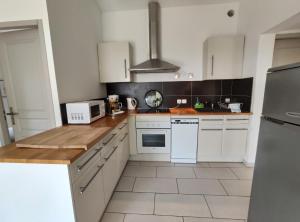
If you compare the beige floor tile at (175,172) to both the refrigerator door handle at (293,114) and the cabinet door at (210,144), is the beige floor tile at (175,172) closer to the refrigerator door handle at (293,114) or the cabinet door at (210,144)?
the cabinet door at (210,144)

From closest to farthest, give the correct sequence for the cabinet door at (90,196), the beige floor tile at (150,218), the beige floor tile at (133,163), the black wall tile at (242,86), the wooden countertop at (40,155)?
the wooden countertop at (40,155) → the cabinet door at (90,196) → the beige floor tile at (150,218) → the black wall tile at (242,86) → the beige floor tile at (133,163)

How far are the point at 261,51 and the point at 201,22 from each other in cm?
122

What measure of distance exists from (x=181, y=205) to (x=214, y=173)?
91 centimetres

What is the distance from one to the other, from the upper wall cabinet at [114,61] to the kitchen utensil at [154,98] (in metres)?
0.54

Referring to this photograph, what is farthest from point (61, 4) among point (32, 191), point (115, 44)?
point (32, 191)

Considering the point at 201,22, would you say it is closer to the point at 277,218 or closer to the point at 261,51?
the point at 261,51

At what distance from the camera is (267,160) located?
107cm

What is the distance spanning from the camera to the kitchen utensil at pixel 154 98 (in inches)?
129

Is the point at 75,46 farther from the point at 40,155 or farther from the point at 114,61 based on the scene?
the point at 40,155

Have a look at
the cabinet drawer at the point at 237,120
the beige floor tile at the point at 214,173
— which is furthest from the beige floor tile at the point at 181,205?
the cabinet drawer at the point at 237,120

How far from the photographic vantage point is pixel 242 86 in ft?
9.30

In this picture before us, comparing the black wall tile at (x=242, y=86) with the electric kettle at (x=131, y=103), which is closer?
the black wall tile at (x=242, y=86)

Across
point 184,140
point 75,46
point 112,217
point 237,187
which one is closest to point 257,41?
point 184,140

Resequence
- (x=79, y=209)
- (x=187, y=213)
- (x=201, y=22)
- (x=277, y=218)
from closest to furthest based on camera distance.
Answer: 1. (x=277, y=218)
2. (x=79, y=209)
3. (x=187, y=213)
4. (x=201, y=22)
